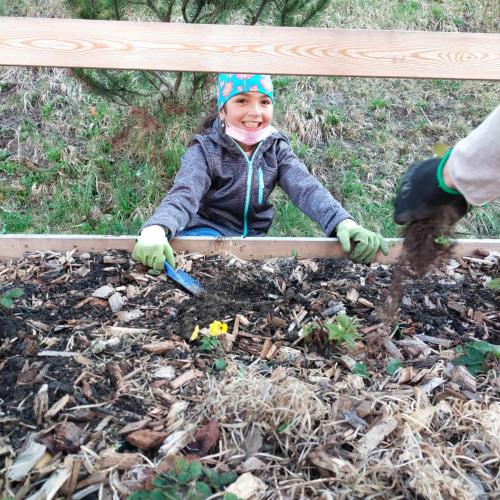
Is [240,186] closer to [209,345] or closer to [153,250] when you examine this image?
[153,250]

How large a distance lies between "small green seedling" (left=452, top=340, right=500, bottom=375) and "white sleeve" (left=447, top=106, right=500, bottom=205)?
83cm

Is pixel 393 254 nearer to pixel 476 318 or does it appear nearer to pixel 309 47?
pixel 476 318

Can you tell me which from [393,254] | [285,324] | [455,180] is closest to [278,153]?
[393,254]

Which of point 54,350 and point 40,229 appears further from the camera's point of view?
point 40,229

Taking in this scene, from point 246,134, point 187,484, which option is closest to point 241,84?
point 246,134

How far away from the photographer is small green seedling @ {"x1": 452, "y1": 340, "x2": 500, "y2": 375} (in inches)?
81.8

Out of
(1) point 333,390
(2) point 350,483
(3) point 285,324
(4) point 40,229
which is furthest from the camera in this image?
(4) point 40,229

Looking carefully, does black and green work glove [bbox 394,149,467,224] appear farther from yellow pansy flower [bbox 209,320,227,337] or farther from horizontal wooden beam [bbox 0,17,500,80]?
horizontal wooden beam [bbox 0,17,500,80]

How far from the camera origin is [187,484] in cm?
146

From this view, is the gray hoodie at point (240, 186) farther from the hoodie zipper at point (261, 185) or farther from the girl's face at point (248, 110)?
the girl's face at point (248, 110)

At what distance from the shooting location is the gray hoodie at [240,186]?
2969 millimetres

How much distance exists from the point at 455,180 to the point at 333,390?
817 mm

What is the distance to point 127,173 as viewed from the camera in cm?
492

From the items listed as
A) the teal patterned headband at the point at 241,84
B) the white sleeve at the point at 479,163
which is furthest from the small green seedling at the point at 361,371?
the teal patterned headband at the point at 241,84
